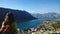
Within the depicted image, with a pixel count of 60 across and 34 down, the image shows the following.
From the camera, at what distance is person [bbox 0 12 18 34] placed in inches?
140

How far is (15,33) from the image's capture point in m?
3.72

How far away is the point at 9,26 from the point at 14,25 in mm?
147

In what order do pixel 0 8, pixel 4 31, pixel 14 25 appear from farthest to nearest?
pixel 0 8 < pixel 14 25 < pixel 4 31

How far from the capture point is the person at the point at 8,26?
11.7ft

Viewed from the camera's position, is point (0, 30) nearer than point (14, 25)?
Yes

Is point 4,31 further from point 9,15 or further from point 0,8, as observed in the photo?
point 0,8

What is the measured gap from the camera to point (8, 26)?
3.65 m

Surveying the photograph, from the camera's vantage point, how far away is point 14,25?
379 centimetres

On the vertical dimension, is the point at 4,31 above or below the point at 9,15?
below

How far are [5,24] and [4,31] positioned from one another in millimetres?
Result: 165

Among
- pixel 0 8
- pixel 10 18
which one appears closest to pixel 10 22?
pixel 10 18

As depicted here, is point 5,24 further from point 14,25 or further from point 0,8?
point 0,8

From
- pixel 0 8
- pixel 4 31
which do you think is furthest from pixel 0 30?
pixel 0 8

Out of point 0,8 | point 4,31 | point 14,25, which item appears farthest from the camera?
point 0,8
